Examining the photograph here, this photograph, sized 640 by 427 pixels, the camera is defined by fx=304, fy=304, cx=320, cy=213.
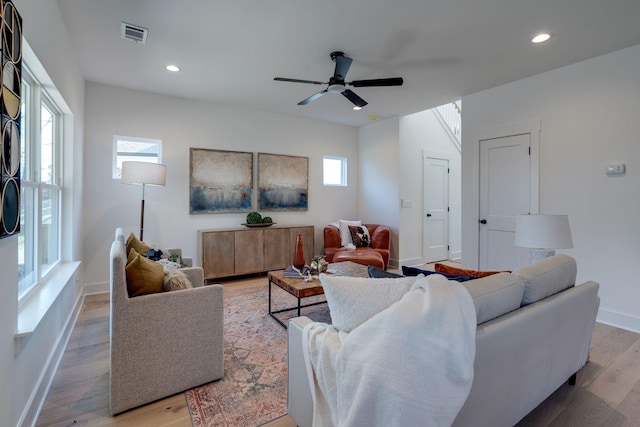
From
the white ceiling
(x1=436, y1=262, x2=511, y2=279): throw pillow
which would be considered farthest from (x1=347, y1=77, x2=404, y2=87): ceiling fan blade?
(x1=436, y1=262, x2=511, y2=279): throw pillow

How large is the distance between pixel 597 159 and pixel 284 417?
12.2 feet

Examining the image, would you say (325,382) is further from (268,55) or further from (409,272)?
(268,55)

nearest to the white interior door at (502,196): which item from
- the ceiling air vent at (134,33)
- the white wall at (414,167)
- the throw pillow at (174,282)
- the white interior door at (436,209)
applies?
the white wall at (414,167)

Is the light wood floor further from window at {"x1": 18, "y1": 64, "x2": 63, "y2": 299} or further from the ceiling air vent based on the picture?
the ceiling air vent

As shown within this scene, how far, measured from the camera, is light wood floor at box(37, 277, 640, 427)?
167cm

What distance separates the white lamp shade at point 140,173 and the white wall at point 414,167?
3654mm

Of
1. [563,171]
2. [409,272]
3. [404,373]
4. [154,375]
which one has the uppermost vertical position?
[563,171]

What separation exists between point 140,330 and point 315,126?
14.7 feet

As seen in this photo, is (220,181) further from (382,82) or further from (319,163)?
(382,82)

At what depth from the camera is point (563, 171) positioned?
10.9 ft

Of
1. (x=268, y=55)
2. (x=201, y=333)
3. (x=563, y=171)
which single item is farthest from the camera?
(x=563, y=171)

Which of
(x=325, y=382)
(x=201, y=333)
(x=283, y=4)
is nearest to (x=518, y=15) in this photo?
(x=283, y=4)

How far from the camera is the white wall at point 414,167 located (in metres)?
5.24

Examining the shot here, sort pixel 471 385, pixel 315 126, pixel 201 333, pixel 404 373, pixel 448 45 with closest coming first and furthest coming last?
1. pixel 404 373
2. pixel 471 385
3. pixel 201 333
4. pixel 448 45
5. pixel 315 126
